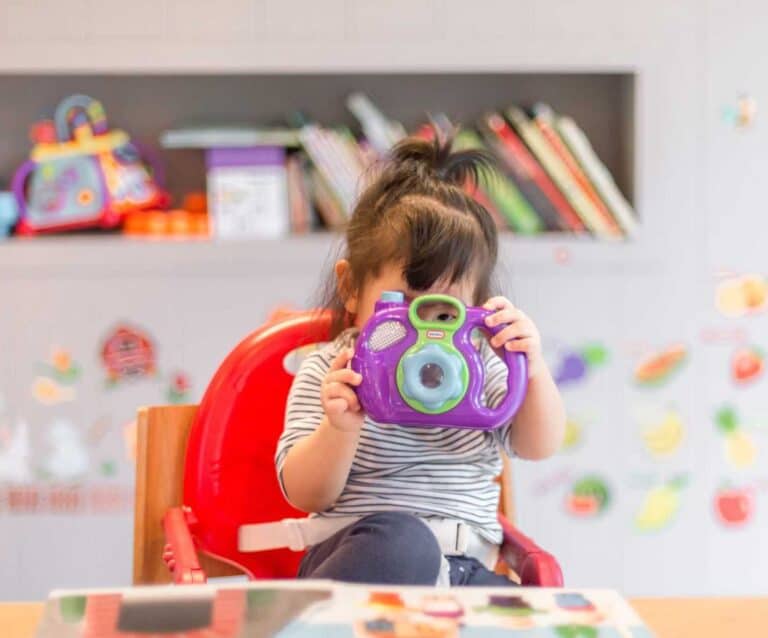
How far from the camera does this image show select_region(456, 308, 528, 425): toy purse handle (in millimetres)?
898

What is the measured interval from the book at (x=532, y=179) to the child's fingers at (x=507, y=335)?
1.18 meters

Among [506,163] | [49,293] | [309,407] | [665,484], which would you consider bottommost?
[665,484]

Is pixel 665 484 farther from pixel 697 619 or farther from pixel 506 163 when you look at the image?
pixel 697 619

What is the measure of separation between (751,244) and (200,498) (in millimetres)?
1288

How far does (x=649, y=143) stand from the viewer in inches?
82.1

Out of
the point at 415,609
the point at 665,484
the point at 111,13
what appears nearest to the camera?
the point at 415,609

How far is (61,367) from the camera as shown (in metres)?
2.08

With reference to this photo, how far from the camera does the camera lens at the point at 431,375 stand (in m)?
0.89

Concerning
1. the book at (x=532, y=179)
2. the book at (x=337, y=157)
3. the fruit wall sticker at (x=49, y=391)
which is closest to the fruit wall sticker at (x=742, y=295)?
the book at (x=532, y=179)

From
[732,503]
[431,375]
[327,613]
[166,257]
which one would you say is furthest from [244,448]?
[732,503]

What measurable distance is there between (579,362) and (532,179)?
0.33 m

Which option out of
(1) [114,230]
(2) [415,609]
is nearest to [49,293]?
(1) [114,230]

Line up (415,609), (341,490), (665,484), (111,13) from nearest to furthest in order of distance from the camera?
(415,609), (341,490), (111,13), (665,484)

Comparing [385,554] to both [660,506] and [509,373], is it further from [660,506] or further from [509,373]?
[660,506]
